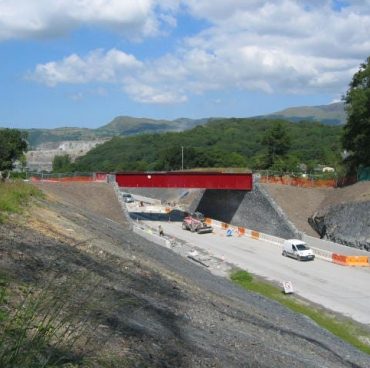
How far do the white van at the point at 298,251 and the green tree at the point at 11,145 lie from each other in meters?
57.8

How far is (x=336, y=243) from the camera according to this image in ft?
162

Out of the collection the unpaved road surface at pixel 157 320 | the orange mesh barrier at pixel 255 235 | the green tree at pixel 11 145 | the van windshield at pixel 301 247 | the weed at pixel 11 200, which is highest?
the green tree at pixel 11 145

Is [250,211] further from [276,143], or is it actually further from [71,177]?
[276,143]

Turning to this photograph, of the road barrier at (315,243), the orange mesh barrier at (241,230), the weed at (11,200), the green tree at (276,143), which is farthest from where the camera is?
the green tree at (276,143)

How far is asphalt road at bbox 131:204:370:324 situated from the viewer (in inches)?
1268

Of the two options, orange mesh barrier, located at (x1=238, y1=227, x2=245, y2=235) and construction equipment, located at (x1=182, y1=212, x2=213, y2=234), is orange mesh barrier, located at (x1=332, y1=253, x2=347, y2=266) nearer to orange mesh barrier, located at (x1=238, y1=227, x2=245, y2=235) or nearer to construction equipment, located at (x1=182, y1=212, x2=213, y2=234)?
orange mesh barrier, located at (x1=238, y1=227, x2=245, y2=235)

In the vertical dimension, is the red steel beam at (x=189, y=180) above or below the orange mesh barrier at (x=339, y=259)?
above

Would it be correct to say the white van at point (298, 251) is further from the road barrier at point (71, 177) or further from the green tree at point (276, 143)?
the green tree at point (276, 143)

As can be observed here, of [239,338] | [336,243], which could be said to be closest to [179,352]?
[239,338]

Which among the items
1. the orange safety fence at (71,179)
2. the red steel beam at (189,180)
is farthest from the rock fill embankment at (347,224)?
the orange safety fence at (71,179)

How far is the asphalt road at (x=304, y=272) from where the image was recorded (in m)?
32.2

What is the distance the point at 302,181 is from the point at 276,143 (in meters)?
42.5

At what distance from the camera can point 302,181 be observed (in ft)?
215

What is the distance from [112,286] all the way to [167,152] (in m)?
155
